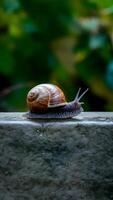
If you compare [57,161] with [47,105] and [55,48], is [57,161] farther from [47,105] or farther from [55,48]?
[55,48]

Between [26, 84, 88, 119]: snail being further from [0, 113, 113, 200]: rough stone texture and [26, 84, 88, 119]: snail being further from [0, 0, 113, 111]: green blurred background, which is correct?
[0, 0, 113, 111]: green blurred background

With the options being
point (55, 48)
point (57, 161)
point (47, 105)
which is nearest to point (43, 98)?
point (47, 105)

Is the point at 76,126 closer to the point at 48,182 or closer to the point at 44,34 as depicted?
the point at 48,182

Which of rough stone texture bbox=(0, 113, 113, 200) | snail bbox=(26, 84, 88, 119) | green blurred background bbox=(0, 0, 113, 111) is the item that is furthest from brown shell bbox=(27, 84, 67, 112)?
green blurred background bbox=(0, 0, 113, 111)

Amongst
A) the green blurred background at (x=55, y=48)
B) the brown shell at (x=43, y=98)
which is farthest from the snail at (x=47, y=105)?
the green blurred background at (x=55, y=48)

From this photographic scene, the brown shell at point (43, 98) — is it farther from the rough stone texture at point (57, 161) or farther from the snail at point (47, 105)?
the rough stone texture at point (57, 161)

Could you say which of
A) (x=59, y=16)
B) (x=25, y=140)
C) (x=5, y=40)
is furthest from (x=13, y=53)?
(x=25, y=140)
